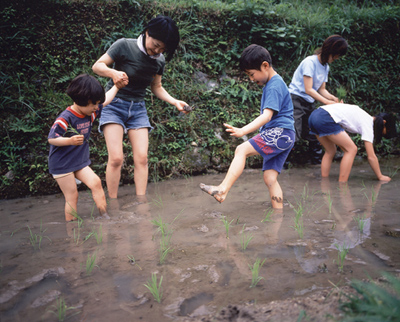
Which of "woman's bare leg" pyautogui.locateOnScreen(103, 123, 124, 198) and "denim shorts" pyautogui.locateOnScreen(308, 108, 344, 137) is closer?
"woman's bare leg" pyautogui.locateOnScreen(103, 123, 124, 198)

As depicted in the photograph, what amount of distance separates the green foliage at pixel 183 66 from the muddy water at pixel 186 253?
1.20 metres

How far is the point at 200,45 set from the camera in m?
5.86

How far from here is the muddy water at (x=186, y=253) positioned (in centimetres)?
166

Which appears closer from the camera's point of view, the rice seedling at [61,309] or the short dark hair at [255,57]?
the rice seedling at [61,309]

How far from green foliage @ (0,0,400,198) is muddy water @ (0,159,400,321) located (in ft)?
3.93

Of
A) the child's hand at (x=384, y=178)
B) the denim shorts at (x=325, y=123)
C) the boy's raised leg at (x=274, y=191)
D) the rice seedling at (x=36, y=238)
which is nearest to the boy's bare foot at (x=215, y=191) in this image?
the boy's raised leg at (x=274, y=191)

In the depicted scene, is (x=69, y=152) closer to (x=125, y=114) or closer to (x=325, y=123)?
(x=125, y=114)

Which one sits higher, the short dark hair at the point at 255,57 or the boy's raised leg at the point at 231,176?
the short dark hair at the point at 255,57

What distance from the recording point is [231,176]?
2.95 m

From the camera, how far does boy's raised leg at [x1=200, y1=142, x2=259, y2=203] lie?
281 centimetres

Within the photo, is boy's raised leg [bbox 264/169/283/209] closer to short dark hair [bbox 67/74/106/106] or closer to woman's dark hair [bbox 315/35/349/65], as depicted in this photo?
short dark hair [bbox 67/74/106/106]

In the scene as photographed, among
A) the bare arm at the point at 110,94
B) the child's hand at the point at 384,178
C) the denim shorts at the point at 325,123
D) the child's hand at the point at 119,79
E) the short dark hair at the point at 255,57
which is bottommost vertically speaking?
the child's hand at the point at 384,178

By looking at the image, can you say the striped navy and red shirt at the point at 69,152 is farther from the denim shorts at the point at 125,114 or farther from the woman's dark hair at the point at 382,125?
the woman's dark hair at the point at 382,125

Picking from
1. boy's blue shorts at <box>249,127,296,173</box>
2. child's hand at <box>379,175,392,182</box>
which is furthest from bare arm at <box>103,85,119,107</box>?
child's hand at <box>379,175,392,182</box>
